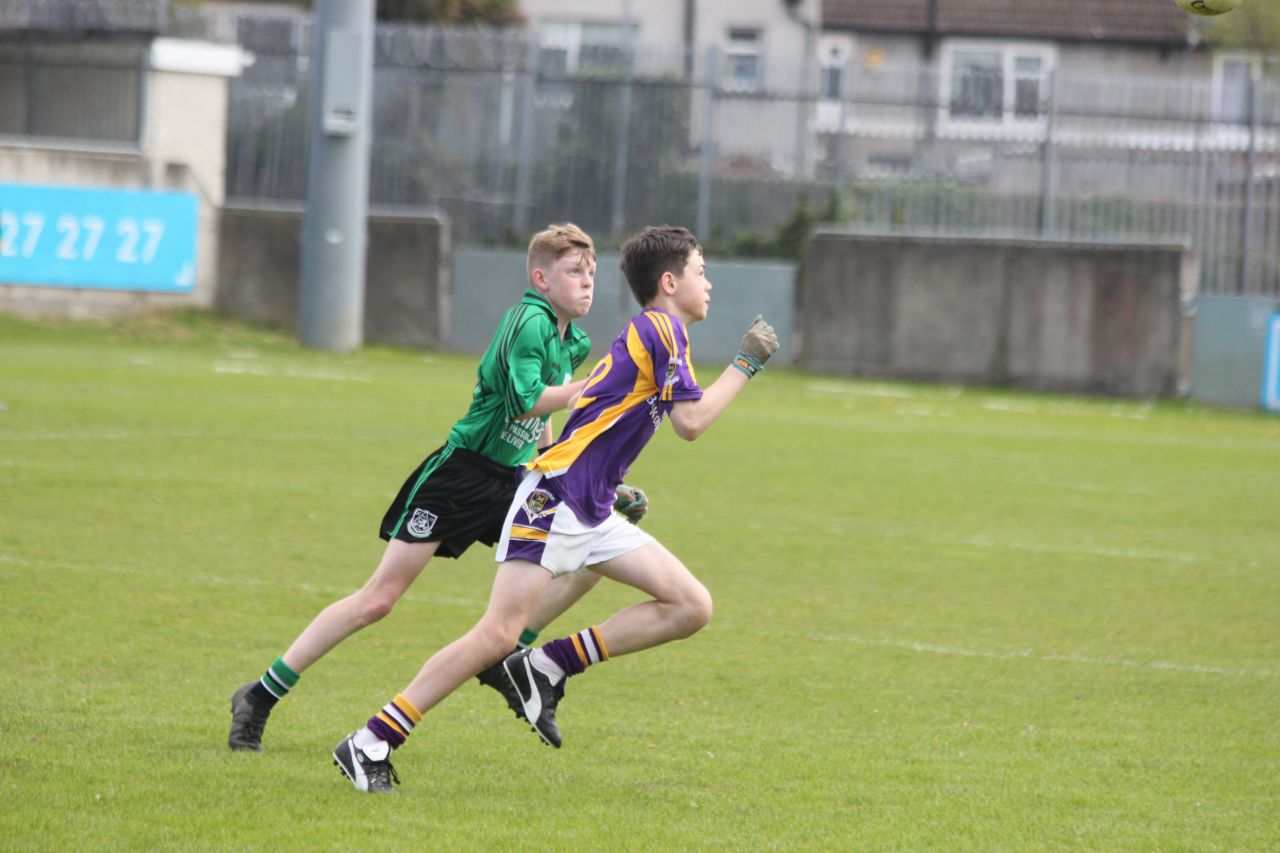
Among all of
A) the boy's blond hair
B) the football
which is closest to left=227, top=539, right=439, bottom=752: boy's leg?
the boy's blond hair

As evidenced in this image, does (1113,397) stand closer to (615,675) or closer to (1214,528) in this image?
(1214,528)

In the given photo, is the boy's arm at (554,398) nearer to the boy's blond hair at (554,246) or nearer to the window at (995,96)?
the boy's blond hair at (554,246)

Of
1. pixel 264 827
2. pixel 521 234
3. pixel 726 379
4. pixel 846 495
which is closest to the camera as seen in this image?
pixel 264 827

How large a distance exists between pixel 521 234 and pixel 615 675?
54.5 ft

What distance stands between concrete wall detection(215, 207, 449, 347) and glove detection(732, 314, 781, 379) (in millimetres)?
17644

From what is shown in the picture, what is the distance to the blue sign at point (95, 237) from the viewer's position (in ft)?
69.6

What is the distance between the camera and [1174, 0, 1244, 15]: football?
7.54 metres

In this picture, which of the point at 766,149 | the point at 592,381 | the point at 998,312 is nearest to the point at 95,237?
the point at 766,149

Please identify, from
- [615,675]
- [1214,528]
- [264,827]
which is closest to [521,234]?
[1214,528]

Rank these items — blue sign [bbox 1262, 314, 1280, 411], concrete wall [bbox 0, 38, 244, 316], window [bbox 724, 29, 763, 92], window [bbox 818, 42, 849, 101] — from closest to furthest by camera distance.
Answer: blue sign [bbox 1262, 314, 1280, 411], concrete wall [bbox 0, 38, 244, 316], window [bbox 818, 42, 849, 101], window [bbox 724, 29, 763, 92]

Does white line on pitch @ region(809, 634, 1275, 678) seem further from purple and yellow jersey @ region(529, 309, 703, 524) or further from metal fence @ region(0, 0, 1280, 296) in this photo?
metal fence @ region(0, 0, 1280, 296)

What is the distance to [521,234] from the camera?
2331 cm

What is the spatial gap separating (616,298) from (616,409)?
17.1 metres

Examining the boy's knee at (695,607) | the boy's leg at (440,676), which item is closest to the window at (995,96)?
the boy's knee at (695,607)
